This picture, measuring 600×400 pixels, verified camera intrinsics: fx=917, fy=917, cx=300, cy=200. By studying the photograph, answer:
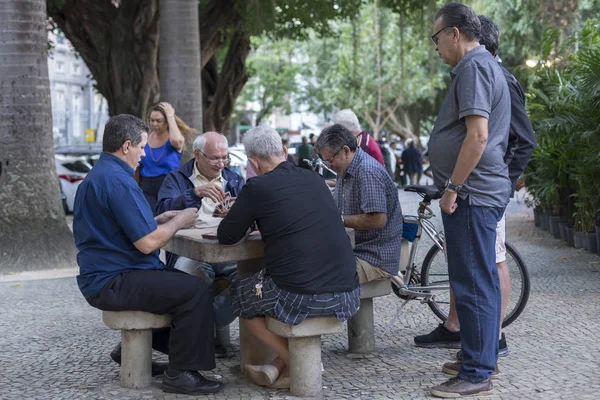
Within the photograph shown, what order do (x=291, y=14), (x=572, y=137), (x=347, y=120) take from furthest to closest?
(x=291, y=14) → (x=572, y=137) → (x=347, y=120)

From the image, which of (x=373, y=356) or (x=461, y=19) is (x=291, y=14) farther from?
(x=461, y=19)

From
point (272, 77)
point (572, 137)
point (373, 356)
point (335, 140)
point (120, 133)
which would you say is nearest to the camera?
point (120, 133)

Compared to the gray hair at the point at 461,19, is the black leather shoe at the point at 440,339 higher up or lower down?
lower down

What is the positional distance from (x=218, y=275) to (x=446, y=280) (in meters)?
1.71

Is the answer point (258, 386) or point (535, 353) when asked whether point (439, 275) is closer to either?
point (535, 353)

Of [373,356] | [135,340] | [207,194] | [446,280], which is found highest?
[207,194]

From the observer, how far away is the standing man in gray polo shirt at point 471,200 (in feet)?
16.7

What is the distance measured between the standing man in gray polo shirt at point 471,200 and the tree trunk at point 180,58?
301 inches

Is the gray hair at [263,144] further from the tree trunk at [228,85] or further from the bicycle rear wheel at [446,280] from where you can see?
the tree trunk at [228,85]

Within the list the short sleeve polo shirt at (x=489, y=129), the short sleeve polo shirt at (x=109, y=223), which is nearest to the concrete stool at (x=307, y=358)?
the short sleeve polo shirt at (x=109, y=223)

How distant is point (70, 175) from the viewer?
65.6 feet

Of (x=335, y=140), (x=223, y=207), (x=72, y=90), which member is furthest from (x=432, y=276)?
(x=72, y=90)

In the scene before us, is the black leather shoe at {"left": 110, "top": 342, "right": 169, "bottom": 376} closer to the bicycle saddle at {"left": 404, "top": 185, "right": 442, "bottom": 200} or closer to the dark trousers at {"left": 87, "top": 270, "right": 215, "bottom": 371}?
the dark trousers at {"left": 87, "top": 270, "right": 215, "bottom": 371}

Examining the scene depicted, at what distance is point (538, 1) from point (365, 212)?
13.0 metres
